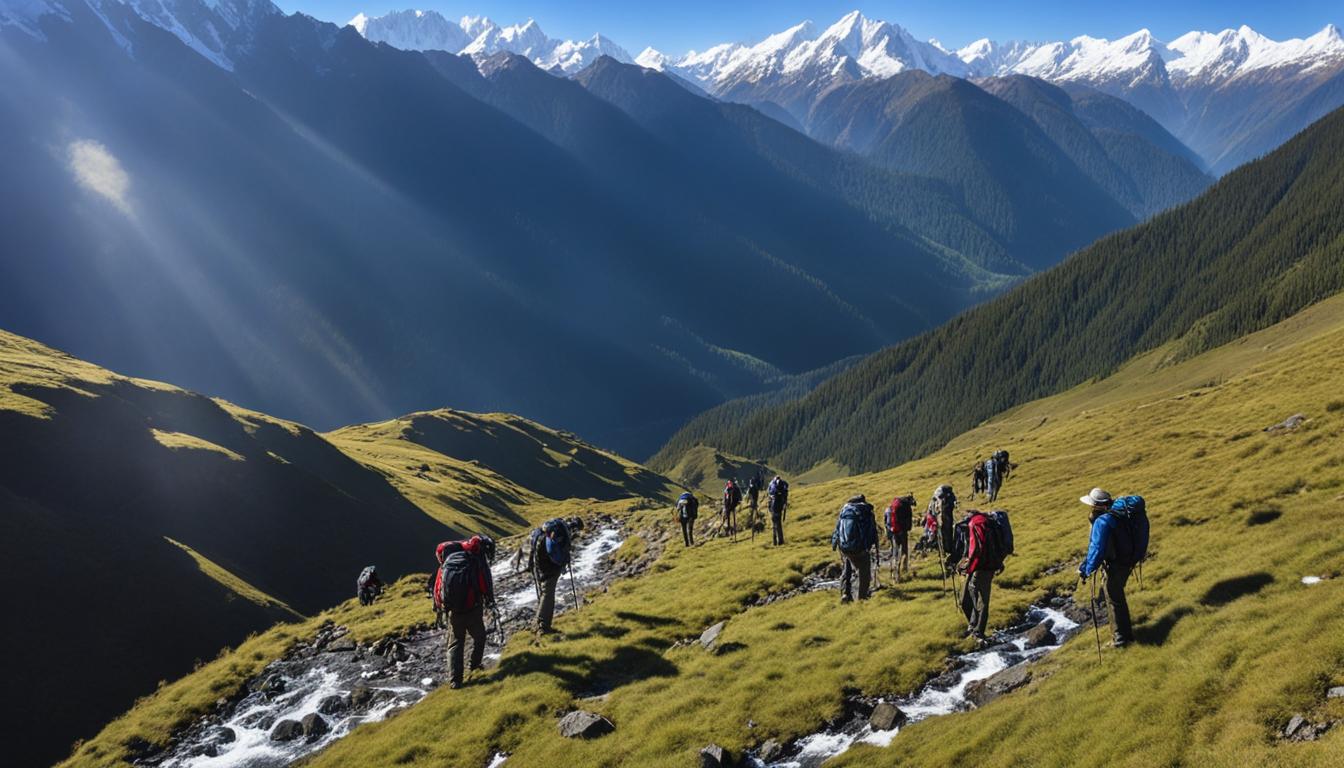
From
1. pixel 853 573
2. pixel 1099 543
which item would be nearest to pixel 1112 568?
pixel 1099 543

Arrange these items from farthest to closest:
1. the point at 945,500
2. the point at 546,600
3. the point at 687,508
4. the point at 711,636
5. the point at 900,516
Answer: the point at 687,508 → the point at 900,516 → the point at 546,600 → the point at 945,500 → the point at 711,636

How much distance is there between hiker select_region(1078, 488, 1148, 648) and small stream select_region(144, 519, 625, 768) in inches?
699

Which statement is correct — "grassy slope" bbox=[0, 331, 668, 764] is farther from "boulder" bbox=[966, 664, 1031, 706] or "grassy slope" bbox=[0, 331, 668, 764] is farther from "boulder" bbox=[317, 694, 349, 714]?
"boulder" bbox=[966, 664, 1031, 706]

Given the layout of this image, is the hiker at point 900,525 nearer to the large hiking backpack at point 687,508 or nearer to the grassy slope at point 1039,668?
the grassy slope at point 1039,668

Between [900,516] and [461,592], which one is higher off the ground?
[900,516]

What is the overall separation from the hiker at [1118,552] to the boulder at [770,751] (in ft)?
30.5

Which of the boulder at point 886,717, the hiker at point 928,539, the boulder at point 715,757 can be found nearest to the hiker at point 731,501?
the hiker at point 928,539

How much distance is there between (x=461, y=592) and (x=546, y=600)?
5.91 m

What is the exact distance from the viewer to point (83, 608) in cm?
4900

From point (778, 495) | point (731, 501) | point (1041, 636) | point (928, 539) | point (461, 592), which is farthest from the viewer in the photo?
point (731, 501)

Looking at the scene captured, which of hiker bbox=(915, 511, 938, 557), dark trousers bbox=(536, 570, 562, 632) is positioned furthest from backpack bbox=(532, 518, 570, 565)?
hiker bbox=(915, 511, 938, 557)

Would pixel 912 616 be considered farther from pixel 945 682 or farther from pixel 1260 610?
pixel 1260 610

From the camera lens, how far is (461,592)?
26281mm

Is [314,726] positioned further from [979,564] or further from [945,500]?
[945,500]
